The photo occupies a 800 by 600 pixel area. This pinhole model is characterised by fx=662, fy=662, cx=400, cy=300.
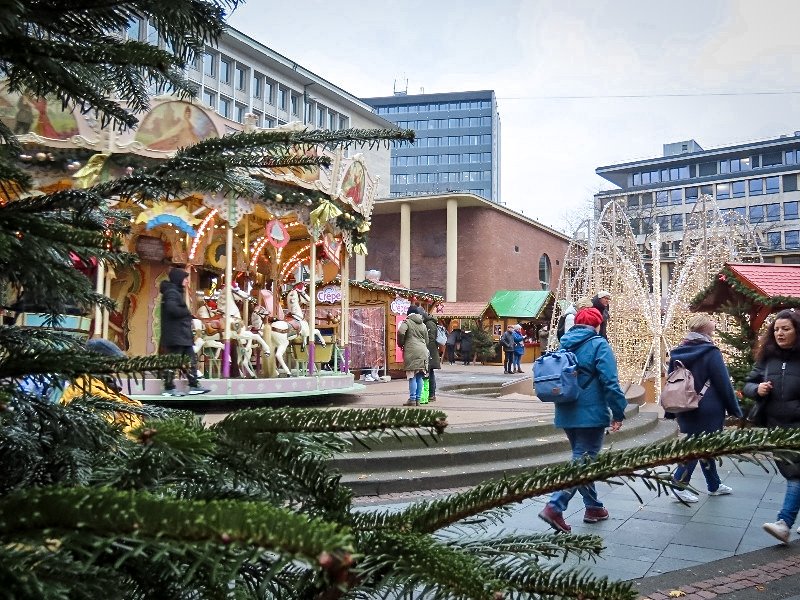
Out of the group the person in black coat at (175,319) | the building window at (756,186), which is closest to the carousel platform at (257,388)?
the person in black coat at (175,319)

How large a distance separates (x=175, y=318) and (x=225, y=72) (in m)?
→ 40.5

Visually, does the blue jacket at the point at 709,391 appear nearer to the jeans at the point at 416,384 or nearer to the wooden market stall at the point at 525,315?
the jeans at the point at 416,384

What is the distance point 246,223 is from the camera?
49.5 ft

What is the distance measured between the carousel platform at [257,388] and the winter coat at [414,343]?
1.81 m

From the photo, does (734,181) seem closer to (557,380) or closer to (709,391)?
(709,391)

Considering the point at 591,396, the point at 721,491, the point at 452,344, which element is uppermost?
the point at 591,396

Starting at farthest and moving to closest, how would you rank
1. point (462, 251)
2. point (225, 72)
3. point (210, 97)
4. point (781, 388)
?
point (225, 72) → point (210, 97) → point (462, 251) → point (781, 388)

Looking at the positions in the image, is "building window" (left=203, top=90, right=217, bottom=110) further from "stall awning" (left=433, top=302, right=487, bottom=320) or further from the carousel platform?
the carousel platform

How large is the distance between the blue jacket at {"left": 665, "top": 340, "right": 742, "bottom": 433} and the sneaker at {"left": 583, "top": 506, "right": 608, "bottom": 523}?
132cm

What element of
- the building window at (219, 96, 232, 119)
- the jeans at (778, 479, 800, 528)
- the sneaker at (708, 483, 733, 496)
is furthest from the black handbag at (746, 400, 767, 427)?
the building window at (219, 96, 232, 119)

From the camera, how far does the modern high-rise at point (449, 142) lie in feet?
359

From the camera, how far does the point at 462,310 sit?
37.2 m

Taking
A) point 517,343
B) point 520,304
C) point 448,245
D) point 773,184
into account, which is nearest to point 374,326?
point 517,343

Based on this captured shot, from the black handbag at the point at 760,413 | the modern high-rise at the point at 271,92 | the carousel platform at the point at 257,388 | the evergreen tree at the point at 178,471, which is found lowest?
the carousel platform at the point at 257,388
